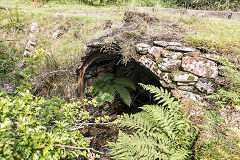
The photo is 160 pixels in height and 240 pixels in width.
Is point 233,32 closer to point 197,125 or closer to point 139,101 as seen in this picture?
point 197,125

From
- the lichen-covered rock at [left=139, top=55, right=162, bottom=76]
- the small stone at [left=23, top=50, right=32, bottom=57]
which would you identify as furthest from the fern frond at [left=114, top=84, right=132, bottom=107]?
the small stone at [left=23, top=50, right=32, bottom=57]

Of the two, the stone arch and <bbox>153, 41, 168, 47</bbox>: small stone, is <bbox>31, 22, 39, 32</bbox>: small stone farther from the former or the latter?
<bbox>153, 41, 168, 47</bbox>: small stone

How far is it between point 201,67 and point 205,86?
0.33m

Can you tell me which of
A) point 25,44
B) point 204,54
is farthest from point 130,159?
point 25,44

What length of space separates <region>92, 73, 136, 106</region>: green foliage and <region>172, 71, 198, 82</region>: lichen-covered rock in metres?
1.78

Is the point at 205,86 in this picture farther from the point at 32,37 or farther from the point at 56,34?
the point at 32,37

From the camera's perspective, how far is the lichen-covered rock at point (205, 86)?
2.56m

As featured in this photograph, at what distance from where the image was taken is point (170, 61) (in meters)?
2.93

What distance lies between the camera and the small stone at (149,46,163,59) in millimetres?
3103

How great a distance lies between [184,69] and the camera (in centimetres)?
276

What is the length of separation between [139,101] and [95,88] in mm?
1603

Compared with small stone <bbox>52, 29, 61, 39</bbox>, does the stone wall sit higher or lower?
lower

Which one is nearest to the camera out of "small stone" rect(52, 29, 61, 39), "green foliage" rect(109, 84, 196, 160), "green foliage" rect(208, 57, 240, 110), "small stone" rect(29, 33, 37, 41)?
"green foliage" rect(109, 84, 196, 160)

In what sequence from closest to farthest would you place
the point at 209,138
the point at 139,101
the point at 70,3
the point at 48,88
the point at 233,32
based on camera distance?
the point at 209,138, the point at 233,32, the point at 48,88, the point at 139,101, the point at 70,3
